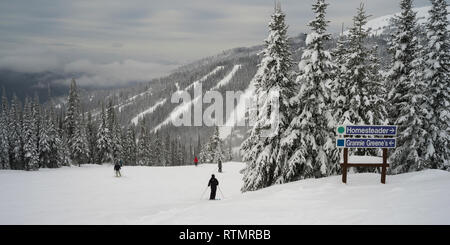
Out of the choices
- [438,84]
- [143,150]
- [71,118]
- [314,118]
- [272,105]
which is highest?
[438,84]

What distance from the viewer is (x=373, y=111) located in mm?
19547

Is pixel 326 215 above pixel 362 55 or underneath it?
underneath

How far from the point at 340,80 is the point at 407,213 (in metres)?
14.4

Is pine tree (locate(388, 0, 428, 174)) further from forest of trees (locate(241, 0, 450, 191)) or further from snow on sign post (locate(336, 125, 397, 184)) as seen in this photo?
snow on sign post (locate(336, 125, 397, 184))

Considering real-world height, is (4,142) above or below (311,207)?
below

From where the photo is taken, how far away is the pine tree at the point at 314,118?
56.3ft

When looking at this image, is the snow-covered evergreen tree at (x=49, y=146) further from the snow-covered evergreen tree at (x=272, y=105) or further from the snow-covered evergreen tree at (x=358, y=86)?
the snow-covered evergreen tree at (x=358, y=86)

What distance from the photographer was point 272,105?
60.1 ft

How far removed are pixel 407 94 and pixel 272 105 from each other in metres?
10.5

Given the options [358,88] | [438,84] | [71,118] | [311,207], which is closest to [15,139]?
[71,118]

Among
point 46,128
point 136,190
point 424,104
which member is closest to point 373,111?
point 424,104

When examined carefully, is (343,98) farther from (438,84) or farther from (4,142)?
(4,142)

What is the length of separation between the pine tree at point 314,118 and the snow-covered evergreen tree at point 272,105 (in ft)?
2.97
